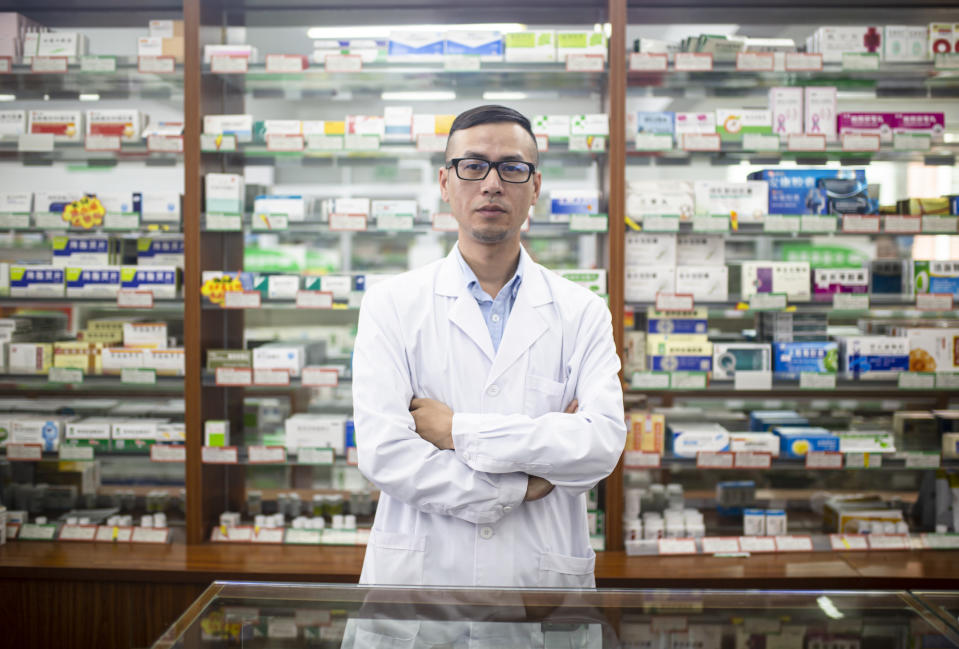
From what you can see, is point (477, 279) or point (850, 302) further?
point (850, 302)

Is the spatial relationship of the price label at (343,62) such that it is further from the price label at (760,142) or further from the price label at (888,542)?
the price label at (888,542)

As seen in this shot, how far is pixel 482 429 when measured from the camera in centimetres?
184

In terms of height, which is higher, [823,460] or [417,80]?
[417,80]

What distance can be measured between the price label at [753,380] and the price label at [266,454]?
227 centimetres

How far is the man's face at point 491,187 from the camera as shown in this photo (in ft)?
6.24

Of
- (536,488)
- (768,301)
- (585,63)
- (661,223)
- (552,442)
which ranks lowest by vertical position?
(536,488)

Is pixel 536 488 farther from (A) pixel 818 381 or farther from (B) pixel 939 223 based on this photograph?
(B) pixel 939 223

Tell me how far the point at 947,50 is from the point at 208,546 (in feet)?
14.4

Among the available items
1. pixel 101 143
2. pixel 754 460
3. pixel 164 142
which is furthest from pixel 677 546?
pixel 101 143

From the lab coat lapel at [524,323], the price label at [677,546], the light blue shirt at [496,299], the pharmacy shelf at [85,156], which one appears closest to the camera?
the lab coat lapel at [524,323]

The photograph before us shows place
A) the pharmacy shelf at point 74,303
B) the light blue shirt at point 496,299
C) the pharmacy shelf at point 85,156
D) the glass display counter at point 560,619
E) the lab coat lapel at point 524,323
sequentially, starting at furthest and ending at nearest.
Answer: the pharmacy shelf at point 85,156 → the pharmacy shelf at point 74,303 → the light blue shirt at point 496,299 → the lab coat lapel at point 524,323 → the glass display counter at point 560,619

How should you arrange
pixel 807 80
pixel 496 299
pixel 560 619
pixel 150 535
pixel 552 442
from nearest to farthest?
pixel 560 619
pixel 552 442
pixel 496 299
pixel 150 535
pixel 807 80

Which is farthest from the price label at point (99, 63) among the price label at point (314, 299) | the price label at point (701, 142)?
the price label at point (701, 142)

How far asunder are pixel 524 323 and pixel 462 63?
1.98m
